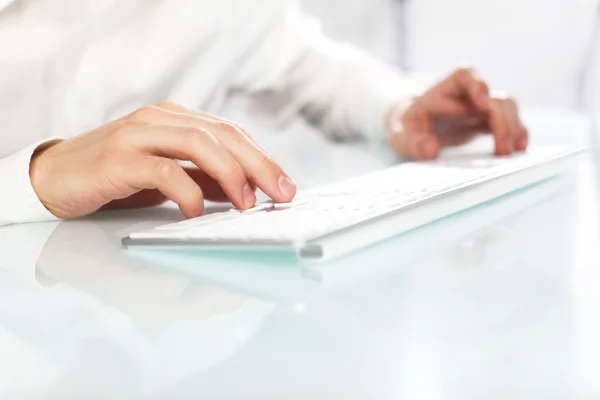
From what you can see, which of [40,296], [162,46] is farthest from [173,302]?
[162,46]

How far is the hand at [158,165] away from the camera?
0.50 m

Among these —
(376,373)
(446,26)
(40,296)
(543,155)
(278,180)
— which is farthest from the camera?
(446,26)

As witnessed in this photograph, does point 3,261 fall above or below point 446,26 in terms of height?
below

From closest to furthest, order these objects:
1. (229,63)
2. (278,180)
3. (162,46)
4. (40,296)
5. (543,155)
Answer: (40,296), (278,180), (543,155), (162,46), (229,63)

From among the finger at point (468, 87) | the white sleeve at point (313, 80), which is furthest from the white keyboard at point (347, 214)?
the white sleeve at point (313, 80)

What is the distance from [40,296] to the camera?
1.08ft

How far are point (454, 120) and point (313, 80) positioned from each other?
0.35 m

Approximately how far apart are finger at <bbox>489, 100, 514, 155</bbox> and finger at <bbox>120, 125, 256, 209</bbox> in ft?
1.44

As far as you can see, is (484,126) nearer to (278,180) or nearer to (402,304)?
(278,180)

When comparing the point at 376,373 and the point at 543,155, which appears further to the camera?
the point at 543,155

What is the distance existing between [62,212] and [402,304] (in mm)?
375

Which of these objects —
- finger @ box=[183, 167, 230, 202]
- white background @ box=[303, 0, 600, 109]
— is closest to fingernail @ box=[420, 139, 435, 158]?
finger @ box=[183, 167, 230, 202]

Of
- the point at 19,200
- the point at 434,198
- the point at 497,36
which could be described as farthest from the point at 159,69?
the point at 497,36

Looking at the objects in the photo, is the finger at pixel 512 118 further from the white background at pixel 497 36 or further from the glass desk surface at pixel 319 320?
the white background at pixel 497 36
